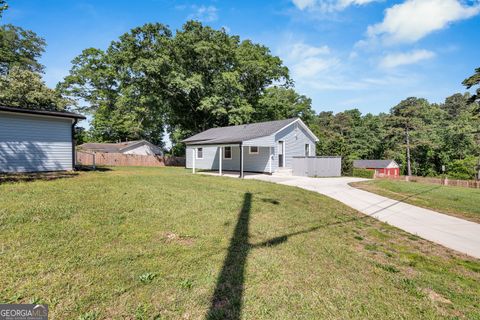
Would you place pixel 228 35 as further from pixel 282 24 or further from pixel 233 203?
pixel 233 203

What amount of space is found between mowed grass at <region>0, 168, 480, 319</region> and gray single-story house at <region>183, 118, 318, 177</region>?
11080 mm

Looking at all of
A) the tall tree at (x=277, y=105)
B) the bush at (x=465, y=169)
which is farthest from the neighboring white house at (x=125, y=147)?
the bush at (x=465, y=169)

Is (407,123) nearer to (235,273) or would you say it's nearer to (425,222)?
(425,222)

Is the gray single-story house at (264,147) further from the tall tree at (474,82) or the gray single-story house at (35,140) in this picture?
the tall tree at (474,82)

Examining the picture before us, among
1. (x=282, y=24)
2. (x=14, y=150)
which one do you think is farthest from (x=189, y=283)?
(x=282, y=24)

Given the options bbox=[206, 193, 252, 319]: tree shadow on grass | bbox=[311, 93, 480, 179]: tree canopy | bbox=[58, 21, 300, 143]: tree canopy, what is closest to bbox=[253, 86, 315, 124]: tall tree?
bbox=[58, 21, 300, 143]: tree canopy

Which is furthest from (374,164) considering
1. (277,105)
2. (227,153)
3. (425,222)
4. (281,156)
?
(425,222)

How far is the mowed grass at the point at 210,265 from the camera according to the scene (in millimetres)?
2586

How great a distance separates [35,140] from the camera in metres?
11.9

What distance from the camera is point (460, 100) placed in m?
77.7

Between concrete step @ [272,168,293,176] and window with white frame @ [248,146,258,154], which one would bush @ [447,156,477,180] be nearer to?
concrete step @ [272,168,293,176]

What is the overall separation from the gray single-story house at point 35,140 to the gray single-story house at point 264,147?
844 centimetres

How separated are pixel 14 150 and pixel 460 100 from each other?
105 metres

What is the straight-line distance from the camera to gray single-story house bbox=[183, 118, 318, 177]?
677 inches
